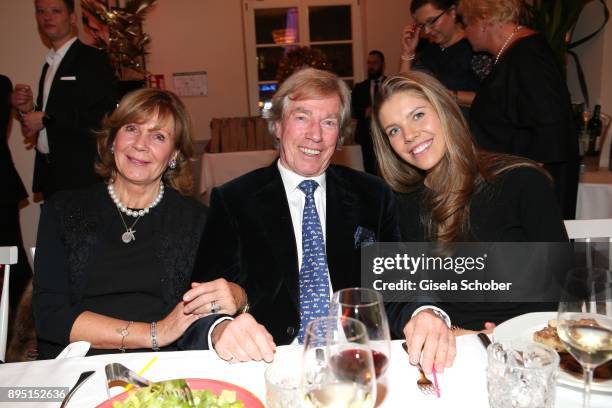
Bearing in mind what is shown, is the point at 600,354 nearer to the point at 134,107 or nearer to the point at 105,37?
the point at 134,107

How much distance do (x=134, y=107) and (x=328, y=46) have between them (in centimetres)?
680

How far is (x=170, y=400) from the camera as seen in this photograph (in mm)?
887

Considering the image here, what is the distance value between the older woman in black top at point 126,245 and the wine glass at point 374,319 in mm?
744

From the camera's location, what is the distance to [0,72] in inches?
166

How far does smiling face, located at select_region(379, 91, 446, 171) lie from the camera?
6.07 feet

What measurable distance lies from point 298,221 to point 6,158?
9.63 feet

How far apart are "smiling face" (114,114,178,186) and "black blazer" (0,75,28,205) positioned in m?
2.32

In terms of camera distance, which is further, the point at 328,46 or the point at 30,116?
the point at 328,46

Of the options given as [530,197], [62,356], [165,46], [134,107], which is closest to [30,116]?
[134,107]

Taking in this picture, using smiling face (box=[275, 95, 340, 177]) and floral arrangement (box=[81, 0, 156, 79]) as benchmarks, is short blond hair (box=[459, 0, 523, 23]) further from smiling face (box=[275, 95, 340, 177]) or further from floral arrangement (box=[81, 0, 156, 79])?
floral arrangement (box=[81, 0, 156, 79])

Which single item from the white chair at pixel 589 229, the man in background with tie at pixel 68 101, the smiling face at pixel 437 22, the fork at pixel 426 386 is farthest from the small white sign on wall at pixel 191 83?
the fork at pixel 426 386

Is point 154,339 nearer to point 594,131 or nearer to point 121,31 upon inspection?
point 594,131

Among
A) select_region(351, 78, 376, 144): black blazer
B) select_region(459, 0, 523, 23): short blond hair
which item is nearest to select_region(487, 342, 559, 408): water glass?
select_region(459, 0, 523, 23): short blond hair

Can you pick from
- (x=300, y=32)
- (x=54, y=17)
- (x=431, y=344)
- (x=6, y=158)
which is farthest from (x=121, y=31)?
(x=431, y=344)
